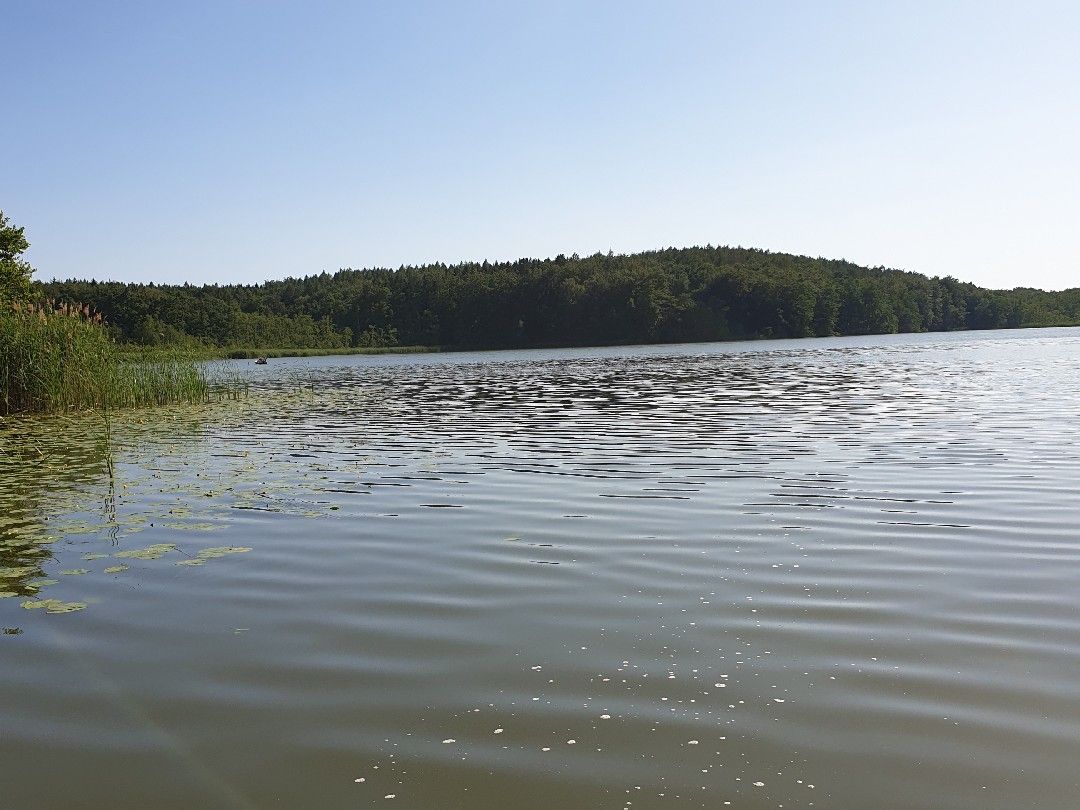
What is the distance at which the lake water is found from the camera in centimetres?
333

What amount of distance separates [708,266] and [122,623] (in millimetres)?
131973

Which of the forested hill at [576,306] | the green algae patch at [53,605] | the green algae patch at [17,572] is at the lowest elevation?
the green algae patch at [53,605]

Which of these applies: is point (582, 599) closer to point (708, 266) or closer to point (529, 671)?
point (529, 671)

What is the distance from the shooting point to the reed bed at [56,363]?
19375 mm

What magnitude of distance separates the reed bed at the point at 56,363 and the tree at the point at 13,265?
19.5 metres

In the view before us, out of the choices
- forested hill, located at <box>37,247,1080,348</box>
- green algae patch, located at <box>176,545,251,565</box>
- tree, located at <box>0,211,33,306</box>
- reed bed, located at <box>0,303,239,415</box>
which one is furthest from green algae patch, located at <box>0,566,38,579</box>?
forested hill, located at <box>37,247,1080,348</box>

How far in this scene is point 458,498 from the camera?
9336 millimetres

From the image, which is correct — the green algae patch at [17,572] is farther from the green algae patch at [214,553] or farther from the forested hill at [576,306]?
the forested hill at [576,306]

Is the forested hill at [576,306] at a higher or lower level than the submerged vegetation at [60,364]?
higher

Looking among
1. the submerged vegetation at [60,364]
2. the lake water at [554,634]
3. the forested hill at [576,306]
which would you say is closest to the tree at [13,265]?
the submerged vegetation at [60,364]

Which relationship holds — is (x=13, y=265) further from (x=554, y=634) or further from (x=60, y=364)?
(x=554, y=634)

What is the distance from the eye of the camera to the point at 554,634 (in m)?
4.90

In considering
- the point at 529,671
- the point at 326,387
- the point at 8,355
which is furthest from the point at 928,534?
the point at 326,387

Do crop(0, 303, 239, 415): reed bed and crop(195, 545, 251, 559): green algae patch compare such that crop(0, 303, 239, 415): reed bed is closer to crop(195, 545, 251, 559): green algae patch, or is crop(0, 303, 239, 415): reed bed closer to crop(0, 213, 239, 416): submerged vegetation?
crop(0, 213, 239, 416): submerged vegetation
